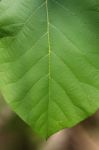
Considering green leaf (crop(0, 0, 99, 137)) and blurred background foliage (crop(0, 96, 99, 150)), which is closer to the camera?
green leaf (crop(0, 0, 99, 137))

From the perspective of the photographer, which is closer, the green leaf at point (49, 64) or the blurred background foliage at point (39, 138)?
the green leaf at point (49, 64)

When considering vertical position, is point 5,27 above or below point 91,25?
above

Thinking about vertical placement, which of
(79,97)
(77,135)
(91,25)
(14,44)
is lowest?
(77,135)

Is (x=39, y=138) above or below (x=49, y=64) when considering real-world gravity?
below

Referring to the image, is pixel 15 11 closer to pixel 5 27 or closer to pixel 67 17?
pixel 5 27

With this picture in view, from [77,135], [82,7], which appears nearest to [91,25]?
[82,7]

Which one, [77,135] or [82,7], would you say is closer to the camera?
[82,7]

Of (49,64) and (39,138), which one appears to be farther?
(39,138)

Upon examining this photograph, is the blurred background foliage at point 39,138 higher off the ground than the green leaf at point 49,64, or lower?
lower
